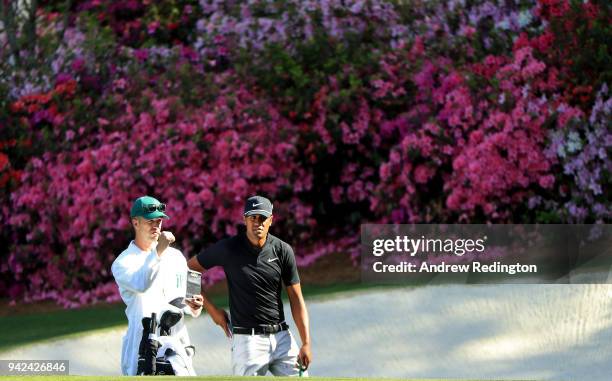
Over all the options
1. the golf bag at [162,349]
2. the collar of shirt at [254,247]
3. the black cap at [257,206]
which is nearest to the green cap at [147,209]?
the golf bag at [162,349]

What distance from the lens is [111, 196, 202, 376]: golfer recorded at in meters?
6.23

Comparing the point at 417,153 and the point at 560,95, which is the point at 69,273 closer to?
the point at 417,153

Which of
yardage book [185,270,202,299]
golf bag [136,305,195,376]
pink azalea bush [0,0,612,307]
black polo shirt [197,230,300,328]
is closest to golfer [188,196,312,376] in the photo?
black polo shirt [197,230,300,328]

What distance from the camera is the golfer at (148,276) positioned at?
6227 millimetres

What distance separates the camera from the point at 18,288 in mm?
14820

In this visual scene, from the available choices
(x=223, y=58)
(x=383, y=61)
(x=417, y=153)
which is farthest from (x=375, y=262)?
(x=223, y=58)

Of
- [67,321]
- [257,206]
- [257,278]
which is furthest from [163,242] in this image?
[67,321]

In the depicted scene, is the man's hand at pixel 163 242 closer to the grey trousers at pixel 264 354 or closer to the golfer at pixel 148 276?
the golfer at pixel 148 276

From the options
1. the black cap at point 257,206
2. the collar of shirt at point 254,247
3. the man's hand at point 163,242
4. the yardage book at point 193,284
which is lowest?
the yardage book at point 193,284

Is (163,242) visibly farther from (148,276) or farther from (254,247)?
(254,247)

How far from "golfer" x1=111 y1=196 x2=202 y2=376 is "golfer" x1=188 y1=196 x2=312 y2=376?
65cm

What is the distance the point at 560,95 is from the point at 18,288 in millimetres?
6468

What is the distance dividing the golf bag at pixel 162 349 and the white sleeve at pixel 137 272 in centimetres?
16

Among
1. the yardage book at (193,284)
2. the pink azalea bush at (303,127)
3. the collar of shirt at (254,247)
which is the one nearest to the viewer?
the yardage book at (193,284)
